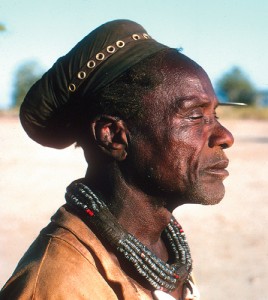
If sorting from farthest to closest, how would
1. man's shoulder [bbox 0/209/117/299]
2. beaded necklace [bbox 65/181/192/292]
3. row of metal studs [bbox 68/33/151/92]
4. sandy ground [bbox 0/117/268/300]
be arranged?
sandy ground [bbox 0/117/268/300], row of metal studs [bbox 68/33/151/92], beaded necklace [bbox 65/181/192/292], man's shoulder [bbox 0/209/117/299]

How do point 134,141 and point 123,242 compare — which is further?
point 134,141

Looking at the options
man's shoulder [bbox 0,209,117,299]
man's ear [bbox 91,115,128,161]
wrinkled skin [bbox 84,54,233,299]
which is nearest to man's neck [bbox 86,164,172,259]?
wrinkled skin [bbox 84,54,233,299]

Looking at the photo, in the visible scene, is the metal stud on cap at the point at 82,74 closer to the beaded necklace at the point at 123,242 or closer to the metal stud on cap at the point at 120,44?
the metal stud on cap at the point at 120,44

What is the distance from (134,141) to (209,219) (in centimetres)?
773

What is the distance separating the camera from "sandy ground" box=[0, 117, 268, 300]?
24.1ft

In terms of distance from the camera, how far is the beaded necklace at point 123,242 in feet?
8.30

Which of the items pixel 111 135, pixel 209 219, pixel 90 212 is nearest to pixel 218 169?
pixel 111 135

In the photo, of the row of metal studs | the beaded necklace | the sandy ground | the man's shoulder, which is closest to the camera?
the man's shoulder

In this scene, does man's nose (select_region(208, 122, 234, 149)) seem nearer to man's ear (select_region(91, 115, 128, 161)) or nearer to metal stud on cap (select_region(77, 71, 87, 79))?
man's ear (select_region(91, 115, 128, 161))

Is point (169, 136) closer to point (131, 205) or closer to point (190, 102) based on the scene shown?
point (190, 102)

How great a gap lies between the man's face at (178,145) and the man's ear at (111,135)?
0.04 m

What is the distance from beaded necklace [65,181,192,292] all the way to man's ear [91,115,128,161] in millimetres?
201

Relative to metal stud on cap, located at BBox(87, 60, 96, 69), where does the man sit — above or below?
below

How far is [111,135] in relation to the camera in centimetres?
267
